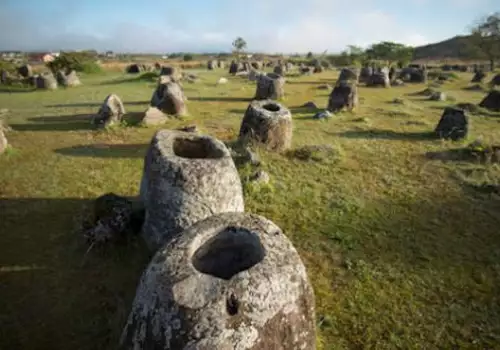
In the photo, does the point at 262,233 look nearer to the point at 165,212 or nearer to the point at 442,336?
the point at 165,212

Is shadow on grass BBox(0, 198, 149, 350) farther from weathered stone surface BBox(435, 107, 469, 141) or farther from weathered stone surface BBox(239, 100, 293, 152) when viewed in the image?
weathered stone surface BBox(435, 107, 469, 141)

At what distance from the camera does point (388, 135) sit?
14.4 meters

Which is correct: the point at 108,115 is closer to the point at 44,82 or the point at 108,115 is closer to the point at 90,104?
the point at 90,104

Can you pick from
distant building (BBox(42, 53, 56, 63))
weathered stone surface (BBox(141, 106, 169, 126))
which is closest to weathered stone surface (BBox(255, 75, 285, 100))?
weathered stone surface (BBox(141, 106, 169, 126))

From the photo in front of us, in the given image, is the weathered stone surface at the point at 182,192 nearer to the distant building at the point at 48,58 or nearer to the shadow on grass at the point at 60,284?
the shadow on grass at the point at 60,284

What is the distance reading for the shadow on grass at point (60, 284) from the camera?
4.79m

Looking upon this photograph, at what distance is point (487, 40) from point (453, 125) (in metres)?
51.0

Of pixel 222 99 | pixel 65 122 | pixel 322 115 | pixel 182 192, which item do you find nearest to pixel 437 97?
pixel 322 115

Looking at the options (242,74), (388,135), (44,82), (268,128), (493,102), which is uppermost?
(268,128)

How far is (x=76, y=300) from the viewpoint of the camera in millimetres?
5344

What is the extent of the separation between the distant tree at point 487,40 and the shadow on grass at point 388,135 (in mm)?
48087

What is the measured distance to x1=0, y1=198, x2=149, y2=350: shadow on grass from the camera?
15.7ft

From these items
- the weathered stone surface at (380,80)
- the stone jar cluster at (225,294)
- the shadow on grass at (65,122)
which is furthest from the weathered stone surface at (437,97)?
the stone jar cluster at (225,294)

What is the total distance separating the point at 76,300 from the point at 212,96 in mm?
18605
